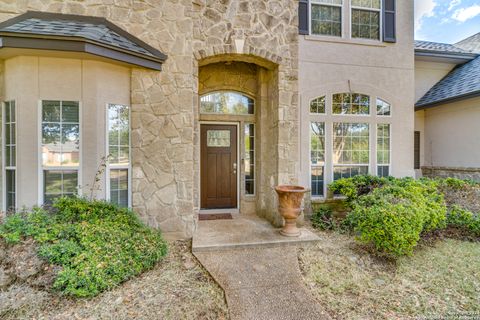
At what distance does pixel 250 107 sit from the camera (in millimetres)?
6566

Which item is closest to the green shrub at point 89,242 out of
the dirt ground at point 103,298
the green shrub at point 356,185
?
the dirt ground at point 103,298

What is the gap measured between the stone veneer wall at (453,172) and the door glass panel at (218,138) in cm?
636

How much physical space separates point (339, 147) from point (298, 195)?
8.11ft

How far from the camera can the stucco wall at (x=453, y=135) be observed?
6727 millimetres

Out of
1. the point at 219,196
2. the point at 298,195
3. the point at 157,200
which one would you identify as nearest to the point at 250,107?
the point at 219,196

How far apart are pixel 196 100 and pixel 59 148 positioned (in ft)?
8.19

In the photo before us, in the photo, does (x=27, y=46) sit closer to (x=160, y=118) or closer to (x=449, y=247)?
(x=160, y=118)

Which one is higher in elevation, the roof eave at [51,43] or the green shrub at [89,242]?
the roof eave at [51,43]

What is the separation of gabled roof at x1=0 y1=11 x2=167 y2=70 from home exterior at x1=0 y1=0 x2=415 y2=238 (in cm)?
2

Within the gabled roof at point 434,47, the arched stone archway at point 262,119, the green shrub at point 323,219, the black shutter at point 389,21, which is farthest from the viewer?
the gabled roof at point 434,47

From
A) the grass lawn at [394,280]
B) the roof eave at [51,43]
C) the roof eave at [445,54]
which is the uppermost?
the roof eave at [445,54]

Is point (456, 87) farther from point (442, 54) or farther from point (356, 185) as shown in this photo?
point (356, 185)

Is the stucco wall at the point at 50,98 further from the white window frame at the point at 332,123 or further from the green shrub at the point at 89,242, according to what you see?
the white window frame at the point at 332,123

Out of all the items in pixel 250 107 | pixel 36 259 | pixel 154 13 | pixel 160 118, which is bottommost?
pixel 36 259
